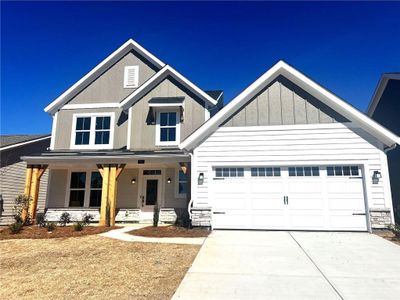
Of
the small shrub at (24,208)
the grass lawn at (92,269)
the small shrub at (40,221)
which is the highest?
the small shrub at (24,208)

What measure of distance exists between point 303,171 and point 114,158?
811 centimetres

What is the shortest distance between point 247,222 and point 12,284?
7.60 meters

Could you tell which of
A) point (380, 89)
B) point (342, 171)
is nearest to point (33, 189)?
point (342, 171)

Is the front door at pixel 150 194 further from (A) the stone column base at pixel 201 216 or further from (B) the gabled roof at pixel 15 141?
(B) the gabled roof at pixel 15 141

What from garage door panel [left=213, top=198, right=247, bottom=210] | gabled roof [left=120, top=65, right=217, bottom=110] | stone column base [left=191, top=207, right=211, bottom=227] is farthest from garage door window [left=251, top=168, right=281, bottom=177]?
gabled roof [left=120, top=65, right=217, bottom=110]

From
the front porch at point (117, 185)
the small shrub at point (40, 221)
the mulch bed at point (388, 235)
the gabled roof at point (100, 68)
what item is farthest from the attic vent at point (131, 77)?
the mulch bed at point (388, 235)

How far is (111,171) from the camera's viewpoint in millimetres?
13445

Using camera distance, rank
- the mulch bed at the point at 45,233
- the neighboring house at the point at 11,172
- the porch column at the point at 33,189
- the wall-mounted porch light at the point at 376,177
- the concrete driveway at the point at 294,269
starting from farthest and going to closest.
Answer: the neighboring house at the point at 11,172
the porch column at the point at 33,189
the wall-mounted porch light at the point at 376,177
the mulch bed at the point at 45,233
the concrete driveway at the point at 294,269

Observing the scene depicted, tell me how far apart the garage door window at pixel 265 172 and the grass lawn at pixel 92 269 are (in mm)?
4301

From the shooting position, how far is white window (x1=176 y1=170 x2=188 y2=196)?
1479 centimetres

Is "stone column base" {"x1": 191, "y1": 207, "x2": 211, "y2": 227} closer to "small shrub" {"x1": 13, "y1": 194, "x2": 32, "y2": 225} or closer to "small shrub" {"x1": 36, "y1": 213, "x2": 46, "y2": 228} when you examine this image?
"small shrub" {"x1": 36, "y1": 213, "x2": 46, "y2": 228}

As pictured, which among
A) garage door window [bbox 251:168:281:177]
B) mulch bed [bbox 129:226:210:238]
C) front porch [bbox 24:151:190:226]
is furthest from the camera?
front porch [bbox 24:151:190:226]

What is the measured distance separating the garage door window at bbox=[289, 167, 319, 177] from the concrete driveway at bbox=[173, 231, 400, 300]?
8.26ft

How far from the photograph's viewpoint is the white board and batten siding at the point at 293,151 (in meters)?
10.6
